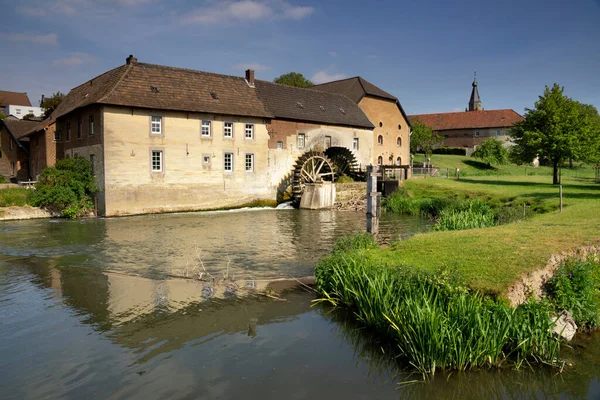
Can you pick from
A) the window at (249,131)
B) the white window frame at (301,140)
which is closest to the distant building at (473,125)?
the white window frame at (301,140)

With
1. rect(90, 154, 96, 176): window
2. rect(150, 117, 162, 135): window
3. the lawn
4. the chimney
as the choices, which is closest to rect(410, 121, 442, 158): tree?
the chimney

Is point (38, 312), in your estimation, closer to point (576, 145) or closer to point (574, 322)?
point (574, 322)

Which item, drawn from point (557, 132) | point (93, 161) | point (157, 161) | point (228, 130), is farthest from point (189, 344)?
point (557, 132)

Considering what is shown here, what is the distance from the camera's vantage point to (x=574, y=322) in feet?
21.4

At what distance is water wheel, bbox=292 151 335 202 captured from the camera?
88.8 ft

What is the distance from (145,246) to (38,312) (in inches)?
249

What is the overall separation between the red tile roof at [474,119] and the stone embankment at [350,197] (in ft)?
104

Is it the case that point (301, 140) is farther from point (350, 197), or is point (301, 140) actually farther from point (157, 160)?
point (157, 160)

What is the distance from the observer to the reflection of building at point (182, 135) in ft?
72.0

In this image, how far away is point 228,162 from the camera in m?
25.8

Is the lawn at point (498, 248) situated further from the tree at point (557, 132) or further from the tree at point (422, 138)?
the tree at point (422, 138)

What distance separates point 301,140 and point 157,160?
9902 millimetres

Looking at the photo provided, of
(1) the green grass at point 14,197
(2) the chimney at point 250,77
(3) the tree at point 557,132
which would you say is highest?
(2) the chimney at point 250,77

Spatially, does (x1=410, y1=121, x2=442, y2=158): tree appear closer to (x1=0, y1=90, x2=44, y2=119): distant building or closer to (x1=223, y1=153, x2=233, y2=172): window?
(x1=223, y1=153, x2=233, y2=172): window
